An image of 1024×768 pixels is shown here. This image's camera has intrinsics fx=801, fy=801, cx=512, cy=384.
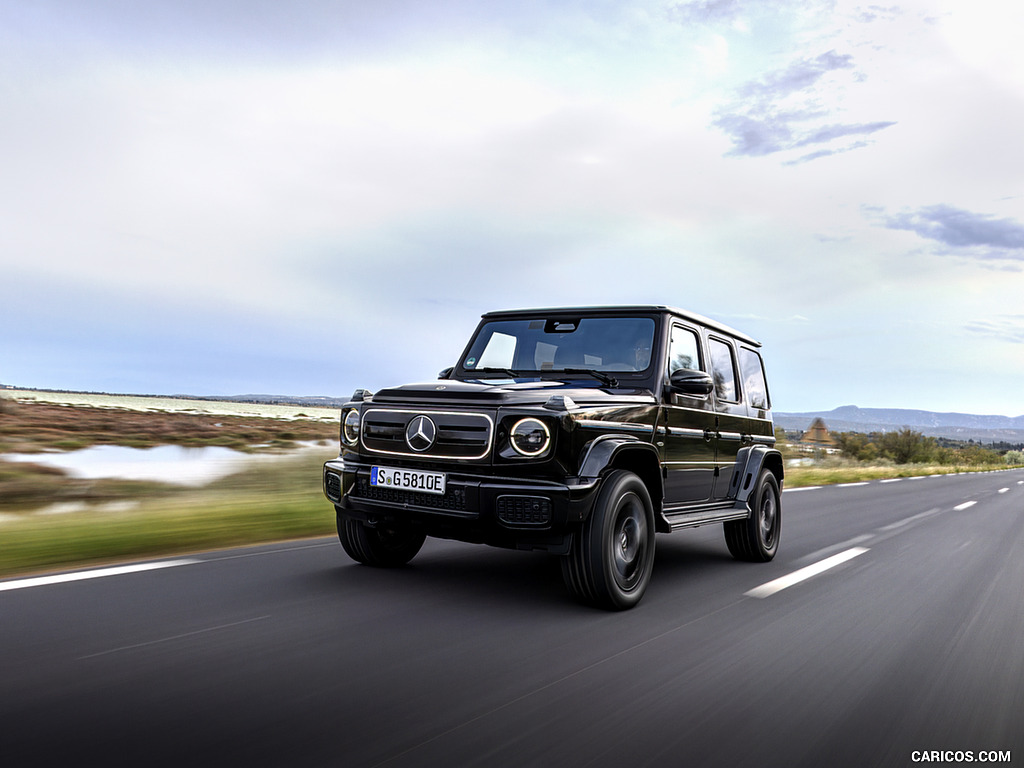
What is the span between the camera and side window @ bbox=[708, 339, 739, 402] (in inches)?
259

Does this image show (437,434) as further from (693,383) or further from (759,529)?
(759,529)

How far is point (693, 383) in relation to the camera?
17.1ft

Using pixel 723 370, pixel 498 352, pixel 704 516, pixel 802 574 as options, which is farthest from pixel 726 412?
pixel 498 352

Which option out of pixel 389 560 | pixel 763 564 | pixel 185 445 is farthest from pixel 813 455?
pixel 389 560

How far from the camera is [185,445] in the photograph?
14.5 m

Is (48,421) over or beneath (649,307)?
beneath

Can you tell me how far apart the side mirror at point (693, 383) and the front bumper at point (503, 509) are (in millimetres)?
1147

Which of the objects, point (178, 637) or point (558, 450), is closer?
point (178, 637)

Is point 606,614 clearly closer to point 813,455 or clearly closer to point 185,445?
point 185,445

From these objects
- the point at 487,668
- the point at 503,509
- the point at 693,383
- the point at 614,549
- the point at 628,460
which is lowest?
the point at 487,668

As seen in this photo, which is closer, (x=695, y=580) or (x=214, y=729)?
(x=214, y=729)

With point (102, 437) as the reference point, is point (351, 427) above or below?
above

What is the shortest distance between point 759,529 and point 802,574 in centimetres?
59

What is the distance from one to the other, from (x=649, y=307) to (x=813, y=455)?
3256 cm
